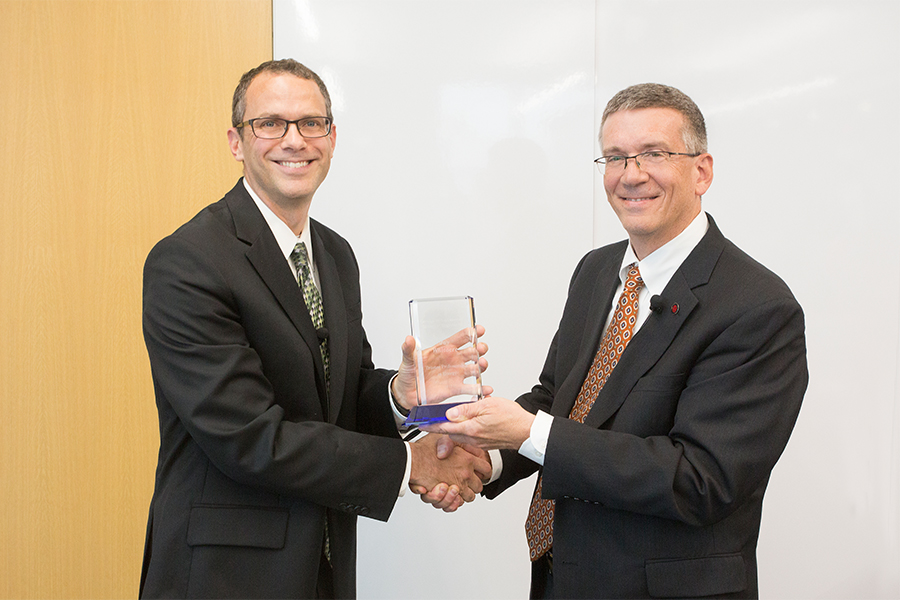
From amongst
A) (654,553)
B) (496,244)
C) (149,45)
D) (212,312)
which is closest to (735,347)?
(654,553)

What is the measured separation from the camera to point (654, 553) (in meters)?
1.94

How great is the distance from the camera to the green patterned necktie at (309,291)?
221 centimetres

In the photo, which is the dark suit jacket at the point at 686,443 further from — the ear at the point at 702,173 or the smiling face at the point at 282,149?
the smiling face at the point at 282,149

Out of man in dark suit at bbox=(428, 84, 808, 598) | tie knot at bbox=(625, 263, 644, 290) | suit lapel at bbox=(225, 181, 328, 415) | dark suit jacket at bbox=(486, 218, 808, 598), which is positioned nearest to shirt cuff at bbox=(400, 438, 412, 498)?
man in dark suit at bbox=(428, 84, 808, 598)

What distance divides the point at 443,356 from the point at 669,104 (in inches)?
36.6

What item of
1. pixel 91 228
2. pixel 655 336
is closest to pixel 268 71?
pixel 655 336

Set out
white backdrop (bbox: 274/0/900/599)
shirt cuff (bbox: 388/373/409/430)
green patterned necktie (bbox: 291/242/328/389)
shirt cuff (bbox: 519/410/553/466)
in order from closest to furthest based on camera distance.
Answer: shirt cuff (bbox: 519/410/553/466)
green patterned necktie (bbox: 291/242/328/389)
shirt cuff (bbox: 388/373/409/430)
white backdrop (bbox: 274/0/900/599)

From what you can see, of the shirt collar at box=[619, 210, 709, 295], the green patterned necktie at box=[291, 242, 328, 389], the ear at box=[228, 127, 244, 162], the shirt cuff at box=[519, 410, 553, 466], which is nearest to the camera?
the shirt cuff at box=[519, 410, 553, 466]

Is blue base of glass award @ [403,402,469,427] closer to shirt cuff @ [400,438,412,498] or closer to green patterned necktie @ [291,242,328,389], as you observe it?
shirt cuff @ [400,438,412,498]

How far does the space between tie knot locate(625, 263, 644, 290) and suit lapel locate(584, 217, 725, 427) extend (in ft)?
0.45

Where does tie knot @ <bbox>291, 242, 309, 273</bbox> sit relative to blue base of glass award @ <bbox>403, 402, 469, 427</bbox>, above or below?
above

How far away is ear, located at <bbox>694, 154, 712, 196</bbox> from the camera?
2184 mm

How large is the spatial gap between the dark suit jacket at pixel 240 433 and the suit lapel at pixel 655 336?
580 mm

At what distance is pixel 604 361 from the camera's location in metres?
2.14
